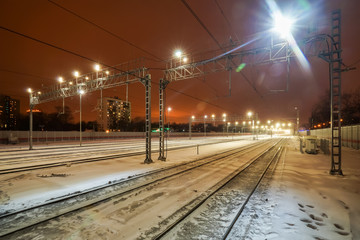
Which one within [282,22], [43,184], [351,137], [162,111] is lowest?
[43,184]

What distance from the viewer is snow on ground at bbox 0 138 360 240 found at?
477cm

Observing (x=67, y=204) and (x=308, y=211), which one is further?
(x=67, y=204)

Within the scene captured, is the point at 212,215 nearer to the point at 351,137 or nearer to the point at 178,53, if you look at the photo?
the point at 178,53

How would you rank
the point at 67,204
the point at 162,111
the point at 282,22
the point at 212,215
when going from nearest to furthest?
the point at 212,215 < the point at 67,204 < the point at 282,22 < the point at 162,111

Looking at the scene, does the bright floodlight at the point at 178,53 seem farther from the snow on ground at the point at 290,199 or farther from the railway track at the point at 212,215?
the railway track at the point at 212,215

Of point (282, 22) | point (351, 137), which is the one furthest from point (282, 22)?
point (351, 137)

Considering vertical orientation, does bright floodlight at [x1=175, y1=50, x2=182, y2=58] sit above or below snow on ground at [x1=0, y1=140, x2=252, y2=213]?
above

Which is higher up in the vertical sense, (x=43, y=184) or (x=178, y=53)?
(x=178, y=53)

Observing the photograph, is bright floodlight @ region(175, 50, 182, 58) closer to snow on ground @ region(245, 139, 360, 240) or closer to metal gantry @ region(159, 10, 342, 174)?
metal gantry @ region(159, 10, 342, 174)

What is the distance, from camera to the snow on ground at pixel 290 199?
15.7ft

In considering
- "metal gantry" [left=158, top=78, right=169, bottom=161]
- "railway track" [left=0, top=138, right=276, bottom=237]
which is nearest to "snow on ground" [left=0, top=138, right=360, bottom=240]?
"railway track" [left=0, top=138, right=276, bottom=237]

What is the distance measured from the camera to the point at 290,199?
690cm

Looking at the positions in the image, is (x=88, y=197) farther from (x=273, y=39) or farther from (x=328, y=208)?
(x=273, y=39)

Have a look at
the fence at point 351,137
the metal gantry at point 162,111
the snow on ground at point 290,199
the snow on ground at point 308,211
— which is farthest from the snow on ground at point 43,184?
the fence at point 351,137
